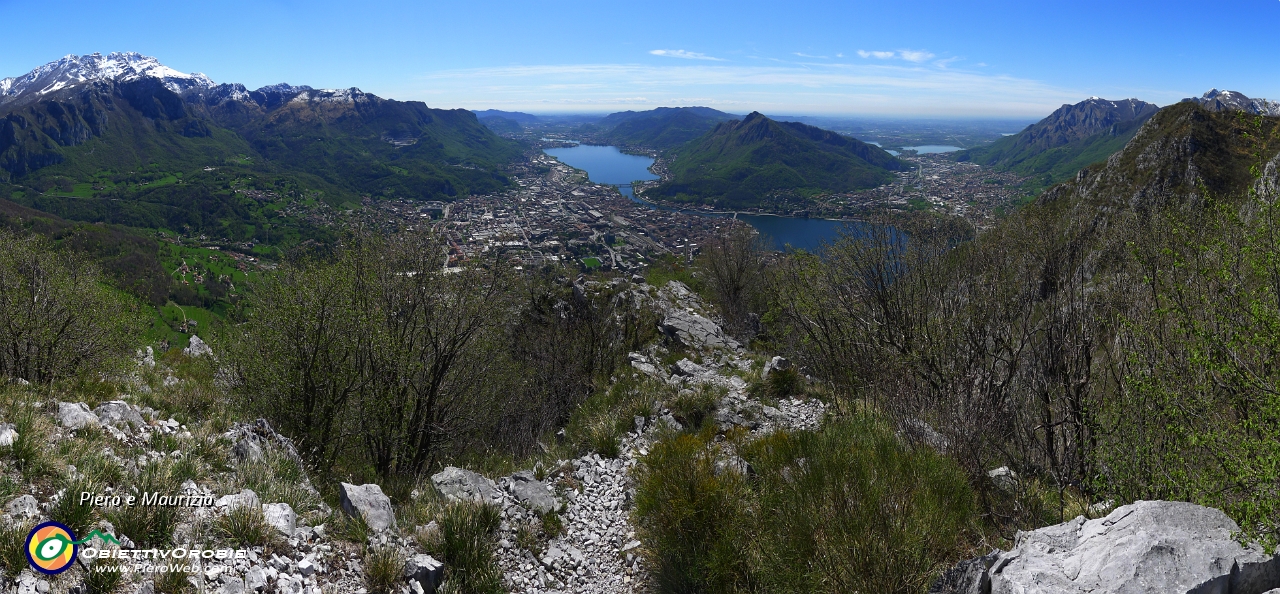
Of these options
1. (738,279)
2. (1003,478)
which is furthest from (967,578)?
(738,279)

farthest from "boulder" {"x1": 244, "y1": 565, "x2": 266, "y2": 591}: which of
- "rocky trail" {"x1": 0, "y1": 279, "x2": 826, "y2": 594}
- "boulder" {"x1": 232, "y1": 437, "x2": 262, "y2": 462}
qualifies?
"boulder" {"x1": 232, "y1": 437, "x2": 262, "y2": 462}

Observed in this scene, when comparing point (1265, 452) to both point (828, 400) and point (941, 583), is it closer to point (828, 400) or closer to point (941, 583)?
point (941, 583)

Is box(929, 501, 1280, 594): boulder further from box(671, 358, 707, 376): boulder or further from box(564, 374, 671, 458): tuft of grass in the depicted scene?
box(671, 358, 707, 376): boulder

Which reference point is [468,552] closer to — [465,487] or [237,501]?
[465,487]

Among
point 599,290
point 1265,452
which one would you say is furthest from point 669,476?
point 599,290

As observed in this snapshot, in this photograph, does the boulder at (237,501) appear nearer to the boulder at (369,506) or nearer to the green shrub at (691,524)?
the boulder at (369,506)

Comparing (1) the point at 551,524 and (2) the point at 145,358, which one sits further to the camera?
(2) the point at 145,358

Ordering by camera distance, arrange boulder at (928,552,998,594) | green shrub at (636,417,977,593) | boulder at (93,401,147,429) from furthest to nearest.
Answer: boulder at (93,401,147,429), green shrub at (636,417,977,593), boulder at (928,552,998,594)
